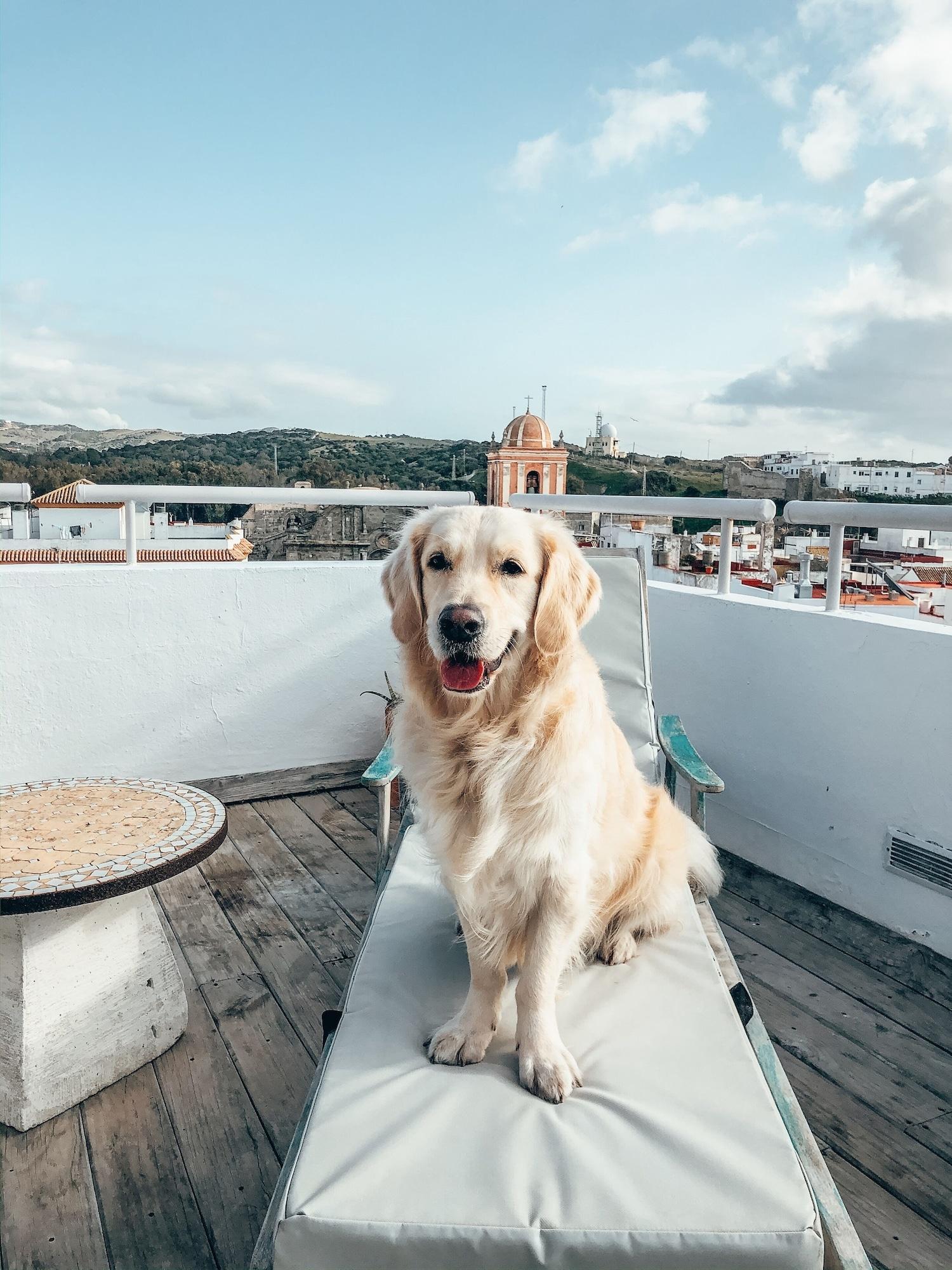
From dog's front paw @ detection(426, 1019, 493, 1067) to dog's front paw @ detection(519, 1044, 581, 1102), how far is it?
91 millimetres

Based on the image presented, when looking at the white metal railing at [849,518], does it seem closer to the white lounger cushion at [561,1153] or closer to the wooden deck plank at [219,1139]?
the white lounger cushion at [561,1153]

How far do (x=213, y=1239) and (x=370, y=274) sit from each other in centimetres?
2049

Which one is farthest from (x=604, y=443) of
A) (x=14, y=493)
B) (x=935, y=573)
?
(x=14, y=493)

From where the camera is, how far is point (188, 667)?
3.38 m

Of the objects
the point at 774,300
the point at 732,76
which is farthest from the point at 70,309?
the point at 732,76

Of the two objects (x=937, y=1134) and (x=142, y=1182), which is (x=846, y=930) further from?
(x=142, y=1182)

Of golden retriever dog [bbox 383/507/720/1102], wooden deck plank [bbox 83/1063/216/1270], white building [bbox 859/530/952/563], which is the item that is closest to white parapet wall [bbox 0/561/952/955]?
golden retriever dog [bbox 383/507/720/1102]

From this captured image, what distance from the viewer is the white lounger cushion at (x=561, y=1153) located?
100cm

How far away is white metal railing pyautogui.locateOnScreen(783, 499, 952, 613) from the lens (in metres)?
2.02

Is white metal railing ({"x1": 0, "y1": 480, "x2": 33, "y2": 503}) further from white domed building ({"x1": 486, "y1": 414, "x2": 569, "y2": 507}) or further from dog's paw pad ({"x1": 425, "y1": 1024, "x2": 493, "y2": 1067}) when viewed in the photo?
white domed building ({"x1": 486, "y1": 414, "x2": 569, "y2": 507})

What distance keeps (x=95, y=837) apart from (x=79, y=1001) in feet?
1.17

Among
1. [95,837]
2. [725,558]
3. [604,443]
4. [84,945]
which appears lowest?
[84,945]

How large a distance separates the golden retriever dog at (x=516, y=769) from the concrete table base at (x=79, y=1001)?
2.59 ft

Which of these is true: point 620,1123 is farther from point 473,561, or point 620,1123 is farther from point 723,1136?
point 473,561
